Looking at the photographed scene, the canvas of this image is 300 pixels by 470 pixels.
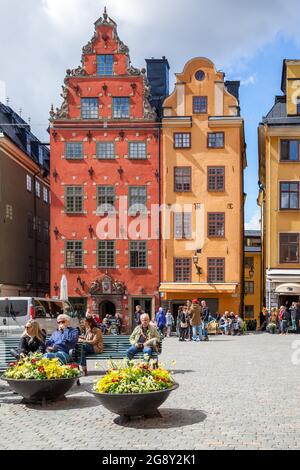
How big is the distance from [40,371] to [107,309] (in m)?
30.2

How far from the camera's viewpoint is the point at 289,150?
134 feet

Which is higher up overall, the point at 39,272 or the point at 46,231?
the point at 46,231

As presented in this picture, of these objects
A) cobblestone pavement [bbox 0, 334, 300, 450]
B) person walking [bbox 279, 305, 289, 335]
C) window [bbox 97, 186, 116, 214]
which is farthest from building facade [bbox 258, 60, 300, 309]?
cobblestone pavement [bbox 0, 334, 300, 450]

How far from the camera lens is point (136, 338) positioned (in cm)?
1541

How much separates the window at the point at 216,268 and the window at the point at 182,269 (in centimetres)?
118

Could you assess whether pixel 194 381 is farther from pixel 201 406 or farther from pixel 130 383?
pixel 130 383

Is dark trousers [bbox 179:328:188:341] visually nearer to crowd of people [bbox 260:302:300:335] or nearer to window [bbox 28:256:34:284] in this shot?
crowd of people [bbox 260:302:300:335]

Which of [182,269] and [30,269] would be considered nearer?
[182,269]

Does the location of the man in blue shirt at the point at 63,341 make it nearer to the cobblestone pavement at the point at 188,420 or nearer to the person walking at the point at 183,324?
the cobblestone pavement at the point at 188,420

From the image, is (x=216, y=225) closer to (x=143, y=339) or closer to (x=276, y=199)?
(x=276, y=199)

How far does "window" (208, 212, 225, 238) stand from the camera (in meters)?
41.0

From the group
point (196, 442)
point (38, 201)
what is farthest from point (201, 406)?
point (38, 201)

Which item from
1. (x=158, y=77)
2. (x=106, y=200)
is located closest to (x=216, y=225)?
(x=106, y=200)

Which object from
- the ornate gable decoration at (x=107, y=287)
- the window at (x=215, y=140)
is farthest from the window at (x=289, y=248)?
the ornate gable decoration at (x=107, y=287)
